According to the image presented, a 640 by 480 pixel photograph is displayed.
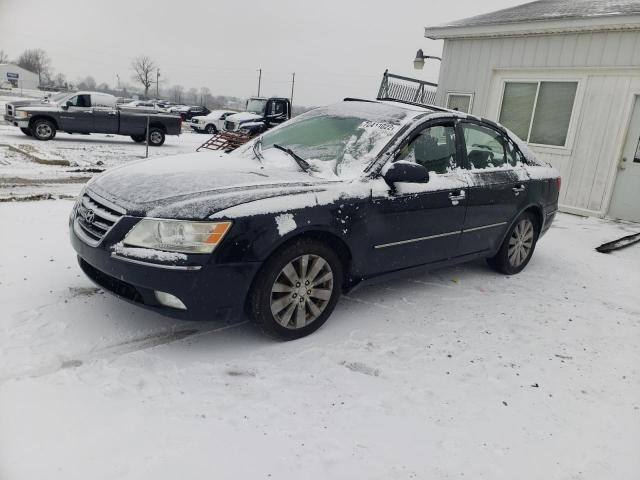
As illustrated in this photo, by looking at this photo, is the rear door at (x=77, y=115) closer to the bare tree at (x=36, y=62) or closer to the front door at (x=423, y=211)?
the front door at (x=423, y=211)

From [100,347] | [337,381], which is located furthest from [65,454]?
[337,381]

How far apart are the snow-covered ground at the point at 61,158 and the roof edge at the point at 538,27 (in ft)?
25.9

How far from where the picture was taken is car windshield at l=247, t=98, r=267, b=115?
69.2 ft

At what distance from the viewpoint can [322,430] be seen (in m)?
2.60

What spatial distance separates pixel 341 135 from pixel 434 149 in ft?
2.70

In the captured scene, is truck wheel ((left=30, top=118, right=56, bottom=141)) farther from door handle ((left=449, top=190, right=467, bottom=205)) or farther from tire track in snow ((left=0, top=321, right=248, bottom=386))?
door handle ((left=449, top=190, right=467, bottom=205))

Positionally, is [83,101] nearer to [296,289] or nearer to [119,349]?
[119,349]

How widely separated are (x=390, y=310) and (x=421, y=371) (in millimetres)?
948

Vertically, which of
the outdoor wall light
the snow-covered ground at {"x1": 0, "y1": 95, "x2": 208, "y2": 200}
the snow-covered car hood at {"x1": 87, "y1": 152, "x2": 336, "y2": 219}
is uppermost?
the outdoor wall light

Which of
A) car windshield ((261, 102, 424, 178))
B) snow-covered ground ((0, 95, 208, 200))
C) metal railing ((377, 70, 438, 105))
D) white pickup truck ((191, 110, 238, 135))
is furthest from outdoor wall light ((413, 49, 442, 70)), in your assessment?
white pickup truck ((191, 110, 238, 135))

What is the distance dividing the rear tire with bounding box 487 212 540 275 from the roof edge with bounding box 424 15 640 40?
489cm

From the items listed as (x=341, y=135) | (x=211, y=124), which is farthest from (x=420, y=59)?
(x=211, y=124)

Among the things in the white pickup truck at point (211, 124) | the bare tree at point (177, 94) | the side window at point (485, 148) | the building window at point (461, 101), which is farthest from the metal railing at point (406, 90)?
the bare tree at point (177, 94)

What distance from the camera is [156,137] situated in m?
17.3
